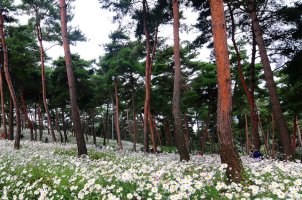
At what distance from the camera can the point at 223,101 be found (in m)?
6.47

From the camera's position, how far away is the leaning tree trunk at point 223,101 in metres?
6.16

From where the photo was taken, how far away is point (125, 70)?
26.4m

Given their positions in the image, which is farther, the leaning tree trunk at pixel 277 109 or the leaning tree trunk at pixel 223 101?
the leaning tree trunk at pixel 277 109

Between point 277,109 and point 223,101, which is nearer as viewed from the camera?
point 223,101

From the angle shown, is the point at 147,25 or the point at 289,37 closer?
the point at 289,37

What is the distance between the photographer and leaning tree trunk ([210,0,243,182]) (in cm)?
616

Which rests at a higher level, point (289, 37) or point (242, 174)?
point (289, 37)

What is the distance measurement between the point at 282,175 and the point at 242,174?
0.84 metres

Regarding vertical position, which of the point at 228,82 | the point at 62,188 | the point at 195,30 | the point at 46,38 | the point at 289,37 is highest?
the point at 46,38

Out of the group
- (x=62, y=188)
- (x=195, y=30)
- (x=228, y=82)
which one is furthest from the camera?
(x=195, y=30)

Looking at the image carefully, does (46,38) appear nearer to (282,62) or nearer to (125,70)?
(125,70)

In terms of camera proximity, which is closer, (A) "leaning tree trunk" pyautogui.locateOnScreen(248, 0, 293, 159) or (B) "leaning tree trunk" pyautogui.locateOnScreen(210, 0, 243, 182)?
(B) "leaning tree trunk" pyautogui.locateOnScreen(210, 0, 243, 182)

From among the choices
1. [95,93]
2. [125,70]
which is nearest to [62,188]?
[125,70]

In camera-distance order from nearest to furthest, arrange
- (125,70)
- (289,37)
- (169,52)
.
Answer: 1. (289,37)
2. (169,52)
3. (125,70)
